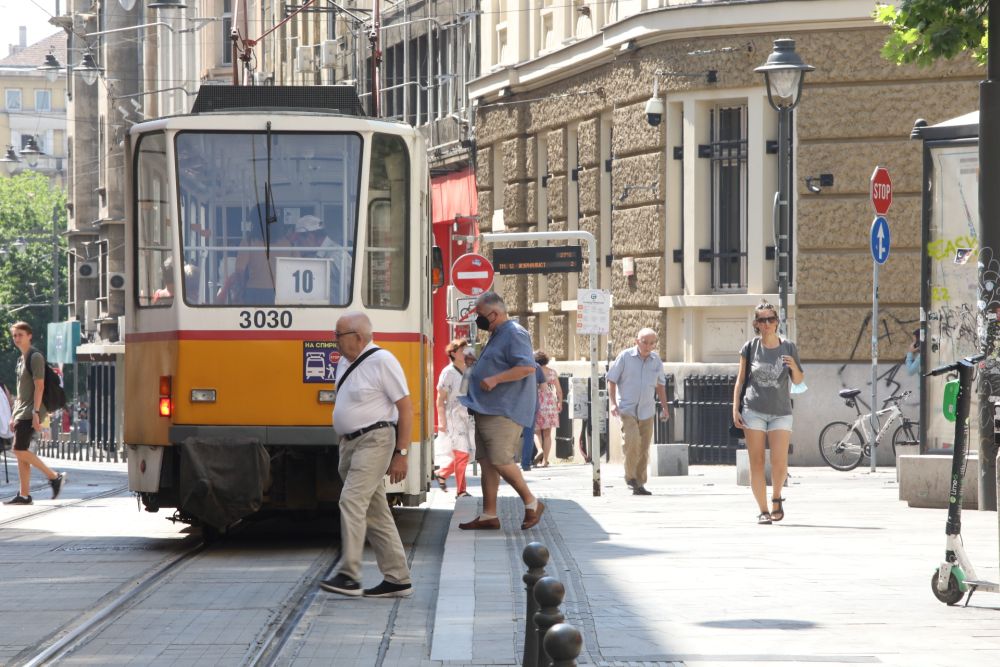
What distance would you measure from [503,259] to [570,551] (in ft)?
32.2

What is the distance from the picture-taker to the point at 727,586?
11.1 meters

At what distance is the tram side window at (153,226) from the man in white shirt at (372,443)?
324 centimetres

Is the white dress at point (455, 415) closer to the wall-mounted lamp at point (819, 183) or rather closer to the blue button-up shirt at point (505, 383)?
the blue button-up shirt at point (505, 383)

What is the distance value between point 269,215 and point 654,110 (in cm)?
1426

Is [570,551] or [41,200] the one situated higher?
[41,200]

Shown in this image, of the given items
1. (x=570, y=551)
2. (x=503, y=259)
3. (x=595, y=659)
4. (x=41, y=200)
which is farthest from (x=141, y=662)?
(x=41, y=200)

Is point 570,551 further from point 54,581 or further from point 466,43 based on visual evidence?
point 466,43

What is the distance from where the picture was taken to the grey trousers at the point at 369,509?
36.2 feet

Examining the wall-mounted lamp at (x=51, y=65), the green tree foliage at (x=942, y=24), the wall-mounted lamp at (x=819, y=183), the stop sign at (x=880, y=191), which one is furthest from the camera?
the wall-mounted lamp at (x=51, y=65)

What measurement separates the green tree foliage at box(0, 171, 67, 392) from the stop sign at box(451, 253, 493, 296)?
6686cm

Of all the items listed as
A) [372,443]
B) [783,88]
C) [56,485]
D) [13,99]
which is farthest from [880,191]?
[13,99]

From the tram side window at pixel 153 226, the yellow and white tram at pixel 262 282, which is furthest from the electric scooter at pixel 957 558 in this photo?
the tram side window at pixel 153 226

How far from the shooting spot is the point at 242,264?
14031 millimetres

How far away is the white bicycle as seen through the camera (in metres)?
24.7
